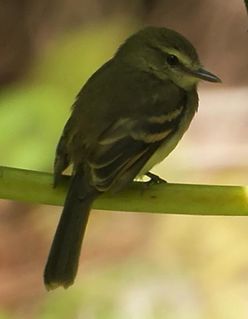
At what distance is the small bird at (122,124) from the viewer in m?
2.21

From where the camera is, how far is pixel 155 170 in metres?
3.51

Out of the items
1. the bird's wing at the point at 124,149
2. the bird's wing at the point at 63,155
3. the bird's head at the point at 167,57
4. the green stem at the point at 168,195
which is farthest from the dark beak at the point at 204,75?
the green stem at the point at 168,195

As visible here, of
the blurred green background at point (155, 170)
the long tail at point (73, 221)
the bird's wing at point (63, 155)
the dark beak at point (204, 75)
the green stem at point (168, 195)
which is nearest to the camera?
the green stem at point (168, 195)

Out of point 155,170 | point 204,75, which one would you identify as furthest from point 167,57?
point 155,170

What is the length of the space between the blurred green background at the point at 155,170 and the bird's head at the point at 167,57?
771 mm

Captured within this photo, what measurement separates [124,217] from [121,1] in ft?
2.98

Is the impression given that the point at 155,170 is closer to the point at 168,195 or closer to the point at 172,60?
the point at 172,60

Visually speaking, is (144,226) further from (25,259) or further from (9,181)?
(9,181)

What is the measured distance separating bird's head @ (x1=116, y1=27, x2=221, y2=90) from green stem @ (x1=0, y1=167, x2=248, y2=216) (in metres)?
0.58

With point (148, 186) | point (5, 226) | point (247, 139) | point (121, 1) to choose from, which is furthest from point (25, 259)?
point (148, 186)

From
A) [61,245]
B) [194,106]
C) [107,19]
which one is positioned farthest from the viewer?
[107,19]

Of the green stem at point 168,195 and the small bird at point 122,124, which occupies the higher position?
the green stem at point 168,195

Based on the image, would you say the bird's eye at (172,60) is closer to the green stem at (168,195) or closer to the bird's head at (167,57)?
the bird's head at (167,57)

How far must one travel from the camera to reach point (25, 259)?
138 inches
